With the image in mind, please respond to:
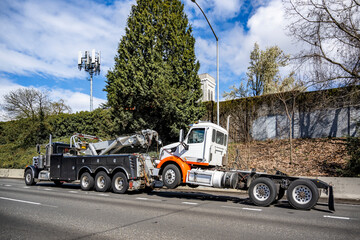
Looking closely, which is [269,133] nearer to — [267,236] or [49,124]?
[267,236]

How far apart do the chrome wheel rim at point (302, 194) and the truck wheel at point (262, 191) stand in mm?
691

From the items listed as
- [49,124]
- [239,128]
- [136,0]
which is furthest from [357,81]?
[49,124]

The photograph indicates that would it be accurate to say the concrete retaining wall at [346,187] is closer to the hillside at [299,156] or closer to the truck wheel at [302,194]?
the hillside at [299,156]

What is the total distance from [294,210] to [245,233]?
3.83 metres

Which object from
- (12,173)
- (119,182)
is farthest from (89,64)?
(119,182)

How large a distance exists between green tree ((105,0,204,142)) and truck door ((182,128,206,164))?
7428 millimetres

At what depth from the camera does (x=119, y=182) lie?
13062 millimetres

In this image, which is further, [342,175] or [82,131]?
[82,131]

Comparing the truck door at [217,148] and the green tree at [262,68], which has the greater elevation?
the green tree at [262,68]

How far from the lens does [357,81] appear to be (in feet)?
45.8

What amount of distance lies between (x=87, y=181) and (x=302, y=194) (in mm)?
10418

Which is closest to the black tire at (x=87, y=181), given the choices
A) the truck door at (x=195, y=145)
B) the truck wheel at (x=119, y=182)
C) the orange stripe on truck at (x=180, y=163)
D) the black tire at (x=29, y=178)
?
the truck wheel at (x=119, y=182)

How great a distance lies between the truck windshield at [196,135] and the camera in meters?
11.5

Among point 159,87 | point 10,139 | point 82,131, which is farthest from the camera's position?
point 10,139
